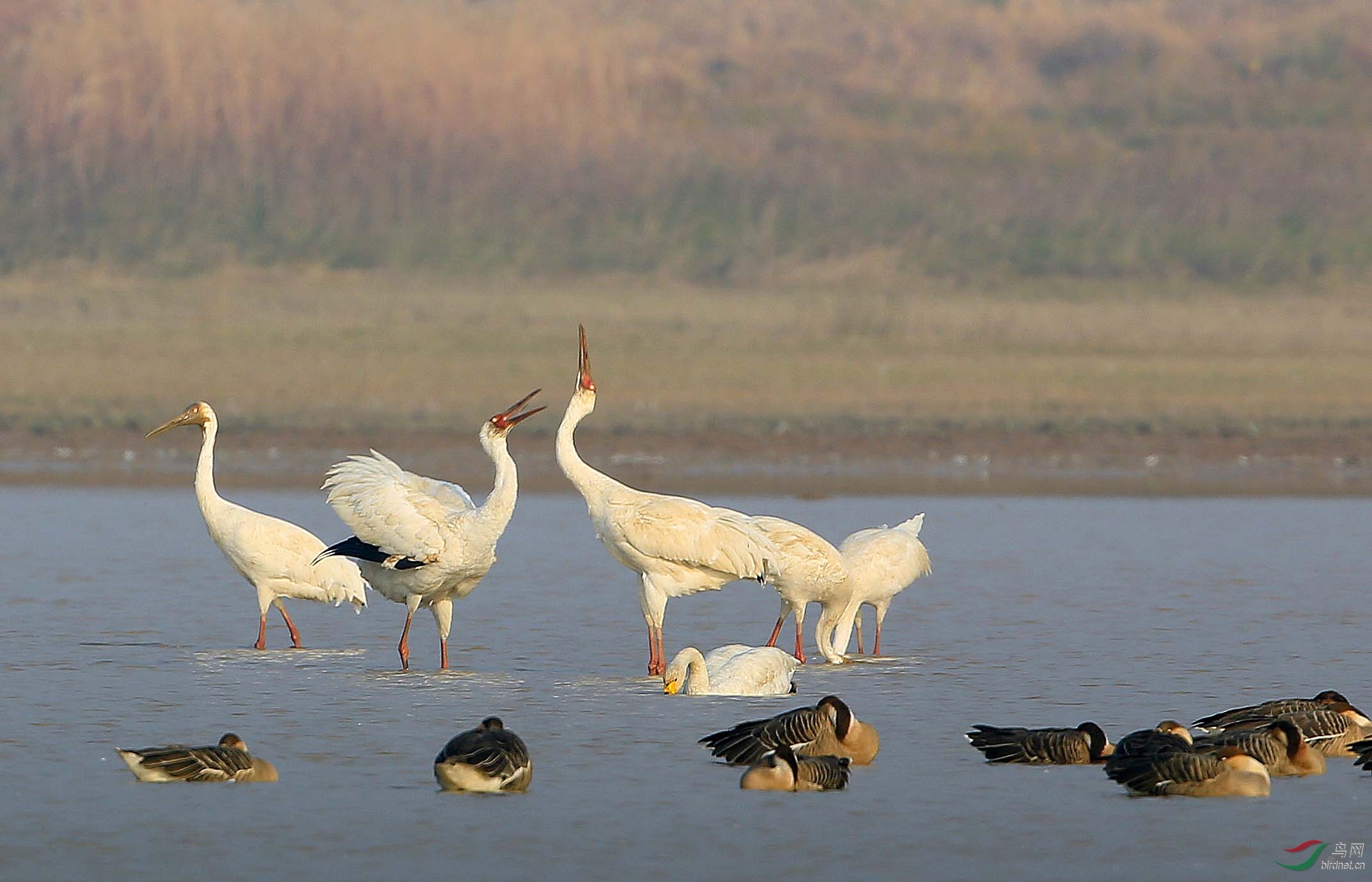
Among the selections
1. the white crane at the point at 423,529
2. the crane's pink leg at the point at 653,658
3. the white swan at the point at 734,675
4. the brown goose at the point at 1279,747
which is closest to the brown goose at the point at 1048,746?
the brown goose at the point at 1279,747

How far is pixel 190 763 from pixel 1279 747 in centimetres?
407

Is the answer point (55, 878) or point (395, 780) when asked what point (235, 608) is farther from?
point (55, 878)

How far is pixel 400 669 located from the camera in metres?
11.0

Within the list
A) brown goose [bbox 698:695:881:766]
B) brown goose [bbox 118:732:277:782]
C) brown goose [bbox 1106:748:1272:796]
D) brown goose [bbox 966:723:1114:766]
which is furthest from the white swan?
brown goose [bbox 118:732:277:782]

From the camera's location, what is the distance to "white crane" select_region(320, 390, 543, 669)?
10.9 meters

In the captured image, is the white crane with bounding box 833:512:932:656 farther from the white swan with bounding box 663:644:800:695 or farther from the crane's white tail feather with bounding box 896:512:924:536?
the white swan with bounding box 663:644:800:695

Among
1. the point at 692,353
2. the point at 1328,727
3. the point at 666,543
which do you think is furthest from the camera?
the point at 692,353

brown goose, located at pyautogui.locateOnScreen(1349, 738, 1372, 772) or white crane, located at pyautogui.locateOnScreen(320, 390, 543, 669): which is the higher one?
white crane, located at pyautogui.locateOnScreen(320, 390, 543, 669)

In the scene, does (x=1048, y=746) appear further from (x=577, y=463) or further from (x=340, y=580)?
(x=340, y=580)

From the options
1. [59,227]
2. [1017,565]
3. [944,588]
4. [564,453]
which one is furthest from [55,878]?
[59,227]

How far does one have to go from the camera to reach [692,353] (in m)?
36.4

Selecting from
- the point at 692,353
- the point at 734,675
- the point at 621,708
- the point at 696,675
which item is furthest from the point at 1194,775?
the point at 692,353

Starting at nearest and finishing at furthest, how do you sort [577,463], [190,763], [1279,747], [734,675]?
1. [190,763]
2. [1279,747]
3. [734,675]
4. [577,463]

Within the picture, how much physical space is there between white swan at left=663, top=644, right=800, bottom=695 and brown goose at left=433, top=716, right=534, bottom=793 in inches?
75.1
